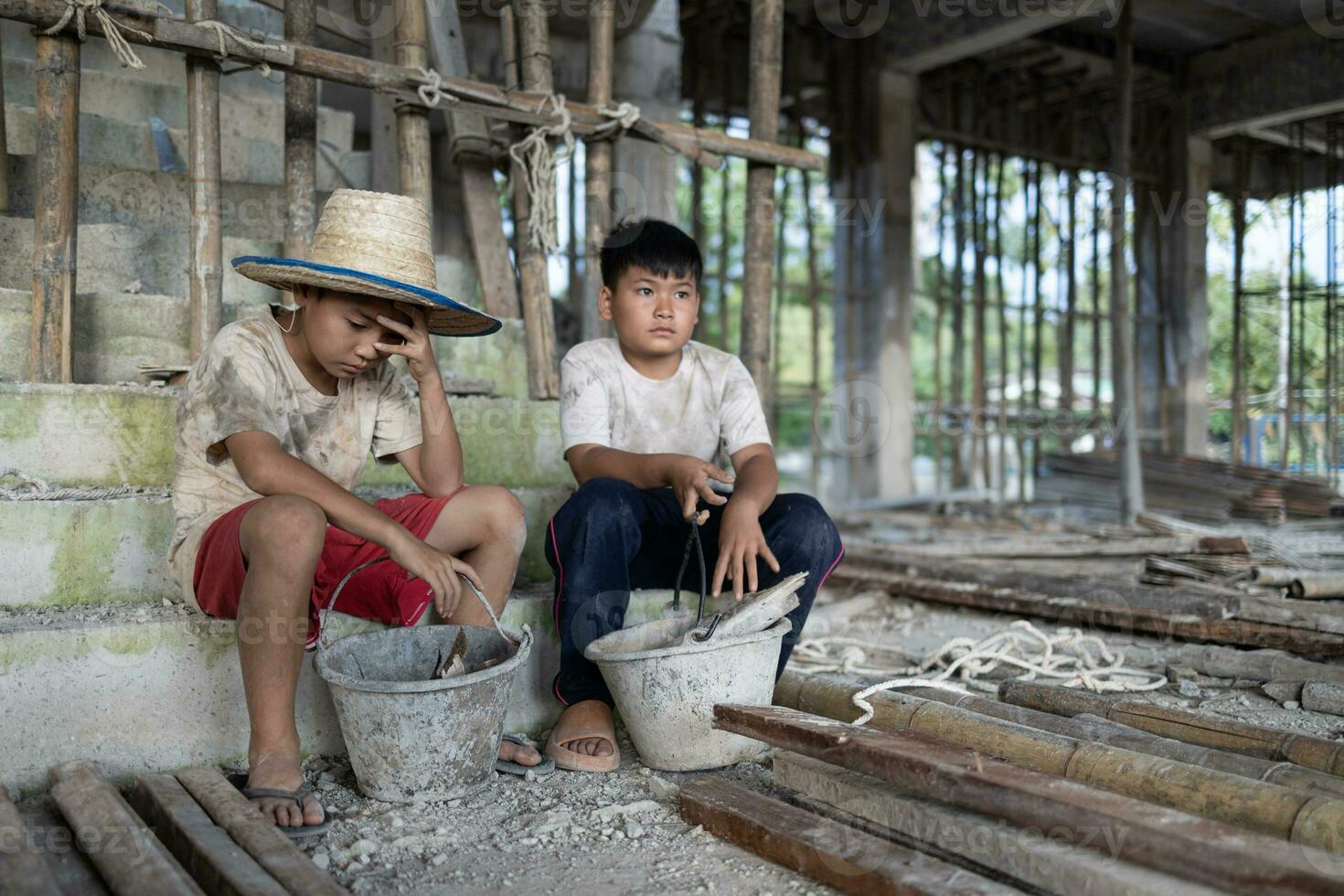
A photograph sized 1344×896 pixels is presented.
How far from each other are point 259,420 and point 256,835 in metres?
0.85

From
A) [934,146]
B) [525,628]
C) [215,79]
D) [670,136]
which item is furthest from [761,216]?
[934,146]

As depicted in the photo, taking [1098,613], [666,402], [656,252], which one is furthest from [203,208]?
[1098,613]

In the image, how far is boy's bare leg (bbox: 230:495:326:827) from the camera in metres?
2.02

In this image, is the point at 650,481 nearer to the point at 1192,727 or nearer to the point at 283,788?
the point at 283,788

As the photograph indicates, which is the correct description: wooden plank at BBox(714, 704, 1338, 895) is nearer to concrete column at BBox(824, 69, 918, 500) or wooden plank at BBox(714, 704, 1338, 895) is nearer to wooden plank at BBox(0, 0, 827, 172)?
wooden plank at BBox(0, 0, 827, 172)

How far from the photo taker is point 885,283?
9.16 meters

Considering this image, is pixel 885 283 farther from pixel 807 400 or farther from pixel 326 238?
pixel 326 238

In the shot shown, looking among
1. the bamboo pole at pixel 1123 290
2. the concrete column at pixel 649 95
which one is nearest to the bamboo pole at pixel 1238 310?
the bamboo pole at pixel 1123 290

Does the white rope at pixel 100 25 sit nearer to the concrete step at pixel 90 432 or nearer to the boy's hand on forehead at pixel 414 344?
the concrete step at pixel 90 432

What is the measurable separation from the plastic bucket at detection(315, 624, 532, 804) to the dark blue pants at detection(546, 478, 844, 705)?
0.85 ft

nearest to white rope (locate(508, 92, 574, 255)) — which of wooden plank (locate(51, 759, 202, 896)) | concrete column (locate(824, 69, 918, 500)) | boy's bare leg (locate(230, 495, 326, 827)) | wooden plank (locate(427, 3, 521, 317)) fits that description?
wooden plank (locate(427, 3, 521, 317))

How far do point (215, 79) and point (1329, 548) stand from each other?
6.28 m

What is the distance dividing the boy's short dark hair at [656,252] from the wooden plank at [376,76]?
2.77 feet

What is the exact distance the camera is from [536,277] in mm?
3723
